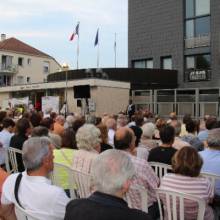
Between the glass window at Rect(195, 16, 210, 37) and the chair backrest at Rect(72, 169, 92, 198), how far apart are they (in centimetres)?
2704

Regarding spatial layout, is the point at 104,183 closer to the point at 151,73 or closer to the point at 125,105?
the point at 125,105

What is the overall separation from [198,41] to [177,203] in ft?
91.9

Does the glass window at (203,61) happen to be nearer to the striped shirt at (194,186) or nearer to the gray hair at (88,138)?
the gray hair at (88,138)

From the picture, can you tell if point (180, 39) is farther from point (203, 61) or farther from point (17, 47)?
point (17, 47)

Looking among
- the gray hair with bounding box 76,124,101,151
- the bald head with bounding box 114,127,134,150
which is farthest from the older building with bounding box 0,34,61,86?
the bald head with bounding box 114,127,134,150

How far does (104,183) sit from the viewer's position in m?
2.82

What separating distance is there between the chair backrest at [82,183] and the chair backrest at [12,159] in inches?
85.9

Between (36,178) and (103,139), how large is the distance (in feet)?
11.3

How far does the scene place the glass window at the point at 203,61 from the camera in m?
30.6

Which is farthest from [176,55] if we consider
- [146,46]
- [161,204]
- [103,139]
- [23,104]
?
[161,204]

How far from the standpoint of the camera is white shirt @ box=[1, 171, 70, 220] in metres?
3.43

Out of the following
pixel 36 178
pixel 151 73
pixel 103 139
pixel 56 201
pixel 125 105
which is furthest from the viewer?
pixel 151 73

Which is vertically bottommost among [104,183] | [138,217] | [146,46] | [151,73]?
[138,217]

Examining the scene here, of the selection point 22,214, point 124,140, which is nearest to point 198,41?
point 124,140
